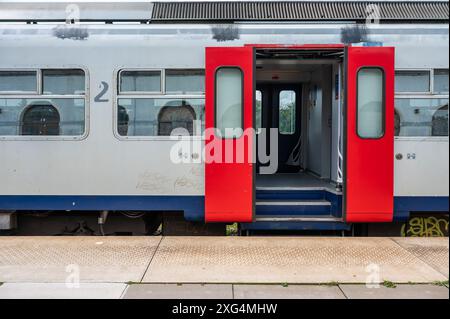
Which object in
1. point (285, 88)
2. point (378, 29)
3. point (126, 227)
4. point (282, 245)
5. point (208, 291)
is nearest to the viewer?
point (208, 291)

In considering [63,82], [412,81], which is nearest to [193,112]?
[63,82]

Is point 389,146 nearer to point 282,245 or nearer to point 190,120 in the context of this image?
point 282,245

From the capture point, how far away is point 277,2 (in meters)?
7.12

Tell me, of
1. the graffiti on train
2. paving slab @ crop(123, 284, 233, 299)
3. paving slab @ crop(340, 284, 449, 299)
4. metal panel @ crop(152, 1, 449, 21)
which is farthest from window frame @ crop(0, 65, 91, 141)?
the graffiti on train

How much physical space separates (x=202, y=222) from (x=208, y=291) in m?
2.52

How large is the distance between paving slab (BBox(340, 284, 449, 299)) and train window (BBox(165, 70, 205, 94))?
3.15 metres

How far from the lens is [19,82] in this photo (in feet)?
21.9

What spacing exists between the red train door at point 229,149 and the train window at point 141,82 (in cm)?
65

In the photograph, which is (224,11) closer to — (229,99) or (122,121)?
(229,99)

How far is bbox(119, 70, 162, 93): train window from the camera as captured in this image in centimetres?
661

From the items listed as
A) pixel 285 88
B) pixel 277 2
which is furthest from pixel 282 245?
pixel 285 88

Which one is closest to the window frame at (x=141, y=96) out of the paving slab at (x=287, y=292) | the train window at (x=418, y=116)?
the paving slab at (x=287, y=292)

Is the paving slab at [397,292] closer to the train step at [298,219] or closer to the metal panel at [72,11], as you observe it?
the train step at [298,219]

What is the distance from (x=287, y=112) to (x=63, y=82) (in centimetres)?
482
